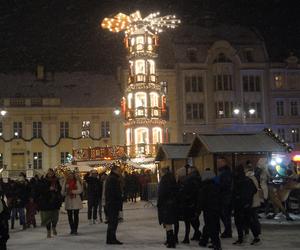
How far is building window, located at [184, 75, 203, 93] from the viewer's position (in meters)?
53.8

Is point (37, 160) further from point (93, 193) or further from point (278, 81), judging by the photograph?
point (93, 193)

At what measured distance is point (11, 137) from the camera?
54.5 m

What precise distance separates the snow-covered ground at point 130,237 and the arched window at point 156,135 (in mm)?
25017

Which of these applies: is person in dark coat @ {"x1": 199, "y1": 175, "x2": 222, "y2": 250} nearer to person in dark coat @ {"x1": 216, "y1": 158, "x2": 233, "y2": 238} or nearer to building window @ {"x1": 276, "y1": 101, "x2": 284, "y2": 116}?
person in dark coat @ {"x1": 216, "y1": 158, "x2": 233, "y2": 238}

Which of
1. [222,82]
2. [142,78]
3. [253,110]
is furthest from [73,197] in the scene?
[253,110]

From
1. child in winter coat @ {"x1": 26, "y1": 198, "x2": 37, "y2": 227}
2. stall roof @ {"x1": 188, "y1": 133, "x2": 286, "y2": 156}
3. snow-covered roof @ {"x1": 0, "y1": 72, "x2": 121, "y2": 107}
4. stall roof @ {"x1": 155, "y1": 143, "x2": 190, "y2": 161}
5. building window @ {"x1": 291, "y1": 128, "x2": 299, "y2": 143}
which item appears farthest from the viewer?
snow-covered roof @ {"x1": 0, "y1": 72, "x2": 121, "y2": 107}

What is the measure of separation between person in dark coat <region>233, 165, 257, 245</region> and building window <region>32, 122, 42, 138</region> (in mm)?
44019

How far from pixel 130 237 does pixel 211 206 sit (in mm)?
3452

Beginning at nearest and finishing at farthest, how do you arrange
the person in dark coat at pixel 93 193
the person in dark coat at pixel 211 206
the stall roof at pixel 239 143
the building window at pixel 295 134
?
the person in dark coat at pixel 211 206, the person in dark coat at pixel 93 193, the stall roof at pixel 239 143, the building window at pixel 295 134

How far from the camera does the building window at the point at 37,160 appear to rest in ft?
181

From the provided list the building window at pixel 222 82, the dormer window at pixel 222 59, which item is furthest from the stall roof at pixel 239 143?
the dormer window at pixel 222 59

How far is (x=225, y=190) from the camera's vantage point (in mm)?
14086

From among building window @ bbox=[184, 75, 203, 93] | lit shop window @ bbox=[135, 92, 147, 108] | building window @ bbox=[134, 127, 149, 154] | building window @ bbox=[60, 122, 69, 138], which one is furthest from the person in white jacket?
building window @ bbox=[60, 122, 69, 138]

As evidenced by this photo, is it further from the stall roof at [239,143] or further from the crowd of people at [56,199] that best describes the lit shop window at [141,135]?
the crowd of people at [56,199]
